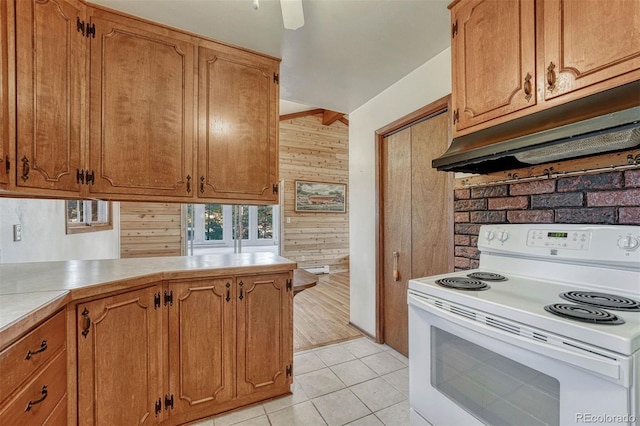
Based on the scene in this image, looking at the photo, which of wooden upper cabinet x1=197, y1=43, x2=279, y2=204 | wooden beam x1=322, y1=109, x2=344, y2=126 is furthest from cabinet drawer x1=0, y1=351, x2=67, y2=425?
wooden beam x1=322, y1=109, x2=344, y2=126

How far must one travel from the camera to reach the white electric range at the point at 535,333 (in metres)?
0.73

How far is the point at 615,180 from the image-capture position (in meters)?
1.19

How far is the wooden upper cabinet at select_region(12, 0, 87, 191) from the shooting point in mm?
1342

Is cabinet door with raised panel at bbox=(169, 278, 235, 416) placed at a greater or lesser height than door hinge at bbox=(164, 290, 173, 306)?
lesser

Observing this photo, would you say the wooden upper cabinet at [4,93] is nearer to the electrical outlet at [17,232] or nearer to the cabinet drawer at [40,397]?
the electrical outlet at [17,232]

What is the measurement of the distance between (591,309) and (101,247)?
4.91 metres

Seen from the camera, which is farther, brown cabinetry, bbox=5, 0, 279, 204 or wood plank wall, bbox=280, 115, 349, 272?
wood plank wall, bbox=280, 115, 349, 272

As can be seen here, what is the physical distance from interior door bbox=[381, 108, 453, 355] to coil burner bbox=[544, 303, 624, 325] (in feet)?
3.52

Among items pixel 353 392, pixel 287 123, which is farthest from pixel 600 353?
pixel 287 123

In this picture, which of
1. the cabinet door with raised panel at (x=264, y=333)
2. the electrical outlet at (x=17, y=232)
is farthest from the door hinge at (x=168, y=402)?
the electrical outlet at (x=17, y=232)

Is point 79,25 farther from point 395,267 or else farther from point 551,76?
point 395,267

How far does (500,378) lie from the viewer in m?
0.98

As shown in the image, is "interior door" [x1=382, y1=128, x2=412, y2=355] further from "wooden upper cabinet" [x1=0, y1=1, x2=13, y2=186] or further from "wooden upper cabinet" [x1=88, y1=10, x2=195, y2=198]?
"wooden upper cabinet" [x1=0, y1=1, x2=13, y2=186]

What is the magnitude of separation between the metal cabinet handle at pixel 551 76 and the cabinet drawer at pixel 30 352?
6.91ft
